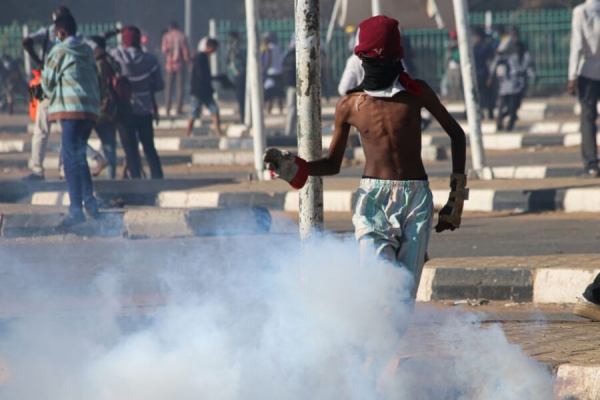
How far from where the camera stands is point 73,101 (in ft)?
27.2

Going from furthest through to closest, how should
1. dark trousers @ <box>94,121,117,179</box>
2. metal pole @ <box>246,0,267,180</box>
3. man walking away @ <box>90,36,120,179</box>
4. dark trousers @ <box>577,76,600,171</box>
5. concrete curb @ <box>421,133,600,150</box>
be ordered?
concrete curb @ <box>421,133,600,150</box> < dark trousers @ <box>94,121,117,179</box> < metal pole @ <box>246,0,267,180</box> < man walking away @ <box>90,36,120,179</box> < dark trousers @ <box>577,76,600,171</box>

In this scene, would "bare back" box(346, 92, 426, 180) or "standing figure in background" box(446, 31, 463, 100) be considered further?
"standing figure in background" box(446, 31, 463, 100)

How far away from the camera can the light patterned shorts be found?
3977 mm

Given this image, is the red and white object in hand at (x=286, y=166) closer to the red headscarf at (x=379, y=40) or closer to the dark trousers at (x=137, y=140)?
the red headscarf at (x=379, y=40)

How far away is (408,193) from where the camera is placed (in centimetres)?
400

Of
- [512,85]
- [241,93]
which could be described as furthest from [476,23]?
[512,85]

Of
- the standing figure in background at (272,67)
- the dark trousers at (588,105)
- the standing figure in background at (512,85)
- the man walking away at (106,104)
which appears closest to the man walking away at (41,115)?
the man walking away at (106,104)

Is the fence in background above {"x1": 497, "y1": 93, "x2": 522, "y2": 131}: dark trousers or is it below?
above

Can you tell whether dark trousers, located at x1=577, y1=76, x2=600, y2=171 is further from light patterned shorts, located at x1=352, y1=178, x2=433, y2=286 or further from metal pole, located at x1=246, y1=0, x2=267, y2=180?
light patterned shorts, located at x1=352, y1=178, x2=433, y2=286

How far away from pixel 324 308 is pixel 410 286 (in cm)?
35

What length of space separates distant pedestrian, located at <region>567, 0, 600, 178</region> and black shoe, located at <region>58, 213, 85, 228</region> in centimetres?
485

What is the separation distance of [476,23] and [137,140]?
15883mm

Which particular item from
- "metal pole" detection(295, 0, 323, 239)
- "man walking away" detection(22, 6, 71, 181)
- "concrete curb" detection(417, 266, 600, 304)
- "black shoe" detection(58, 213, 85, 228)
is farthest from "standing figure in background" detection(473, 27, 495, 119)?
"metal pole" detection(295, 0, 323, 239)

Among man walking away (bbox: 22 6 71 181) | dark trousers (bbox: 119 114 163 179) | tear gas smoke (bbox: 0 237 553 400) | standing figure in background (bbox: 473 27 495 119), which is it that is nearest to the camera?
tear gas smoke (bbox: 0 237 553 400)
